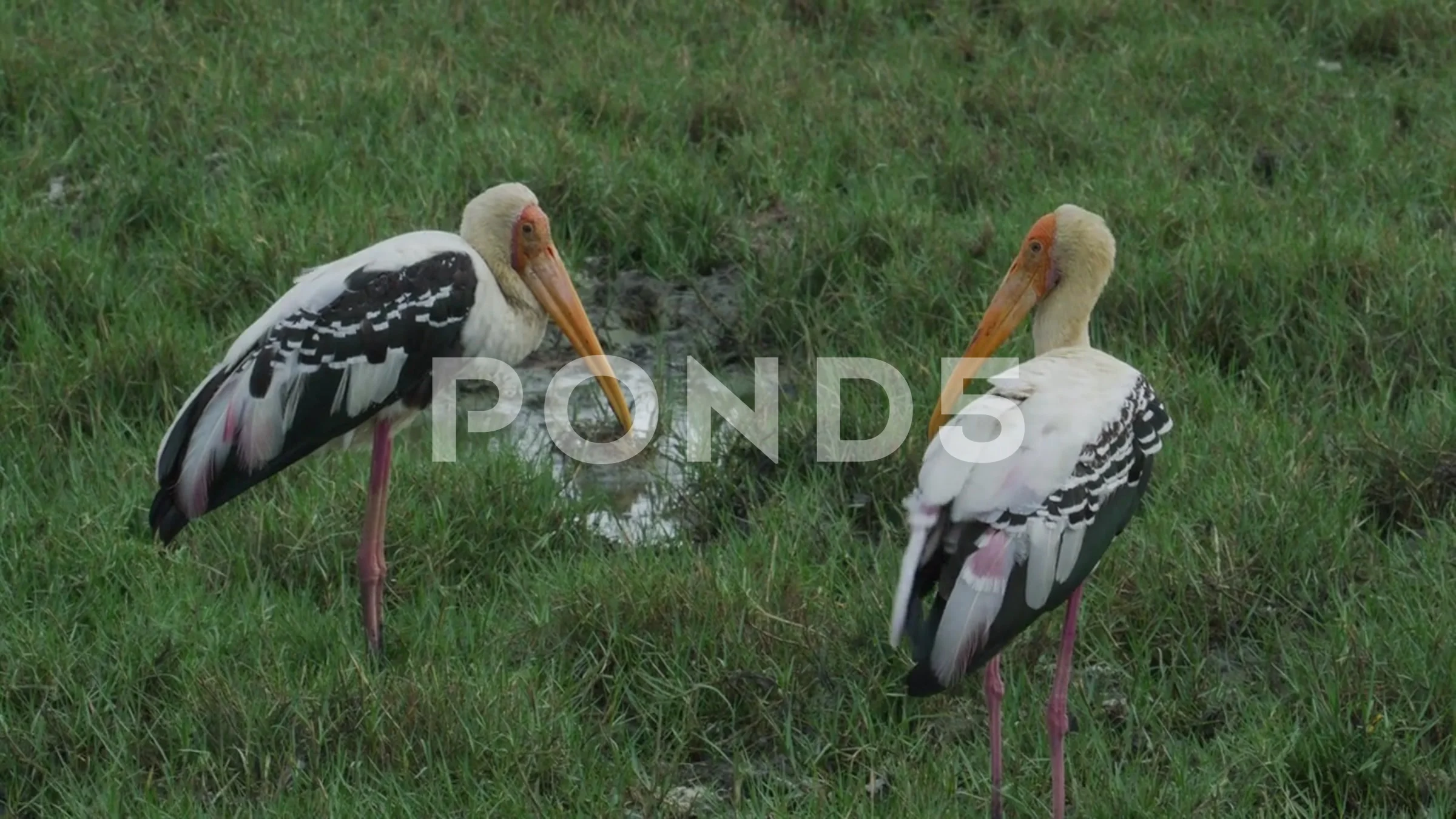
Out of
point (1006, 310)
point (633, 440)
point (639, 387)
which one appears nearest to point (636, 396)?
point (639, 387)

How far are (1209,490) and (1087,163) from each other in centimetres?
207

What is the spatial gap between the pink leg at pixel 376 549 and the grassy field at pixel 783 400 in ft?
0.33

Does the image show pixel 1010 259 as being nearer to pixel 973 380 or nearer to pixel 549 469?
pixel 973 380

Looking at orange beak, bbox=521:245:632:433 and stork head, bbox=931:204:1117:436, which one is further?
orange beak, bbox=521:245:632:433

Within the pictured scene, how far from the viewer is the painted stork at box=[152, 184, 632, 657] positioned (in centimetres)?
411

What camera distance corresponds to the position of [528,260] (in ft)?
14.6

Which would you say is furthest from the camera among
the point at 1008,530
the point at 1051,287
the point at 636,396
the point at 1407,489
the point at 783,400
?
the point at 636,396

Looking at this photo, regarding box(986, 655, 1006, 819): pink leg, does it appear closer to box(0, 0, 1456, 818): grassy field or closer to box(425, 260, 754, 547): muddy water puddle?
box(0, 0, 1456, 818): grassy field

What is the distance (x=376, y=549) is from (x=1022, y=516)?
4.99 ft

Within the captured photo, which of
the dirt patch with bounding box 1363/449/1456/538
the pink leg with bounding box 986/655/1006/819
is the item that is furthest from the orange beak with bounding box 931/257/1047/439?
the dirt patch with bounding box 1363/449/1456/538

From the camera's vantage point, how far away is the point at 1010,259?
5.47 m

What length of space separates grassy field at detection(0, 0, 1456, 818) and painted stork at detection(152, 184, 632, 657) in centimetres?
24

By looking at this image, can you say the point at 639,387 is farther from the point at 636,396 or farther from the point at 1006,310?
the point at 1006,310

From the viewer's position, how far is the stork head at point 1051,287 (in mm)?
3961
